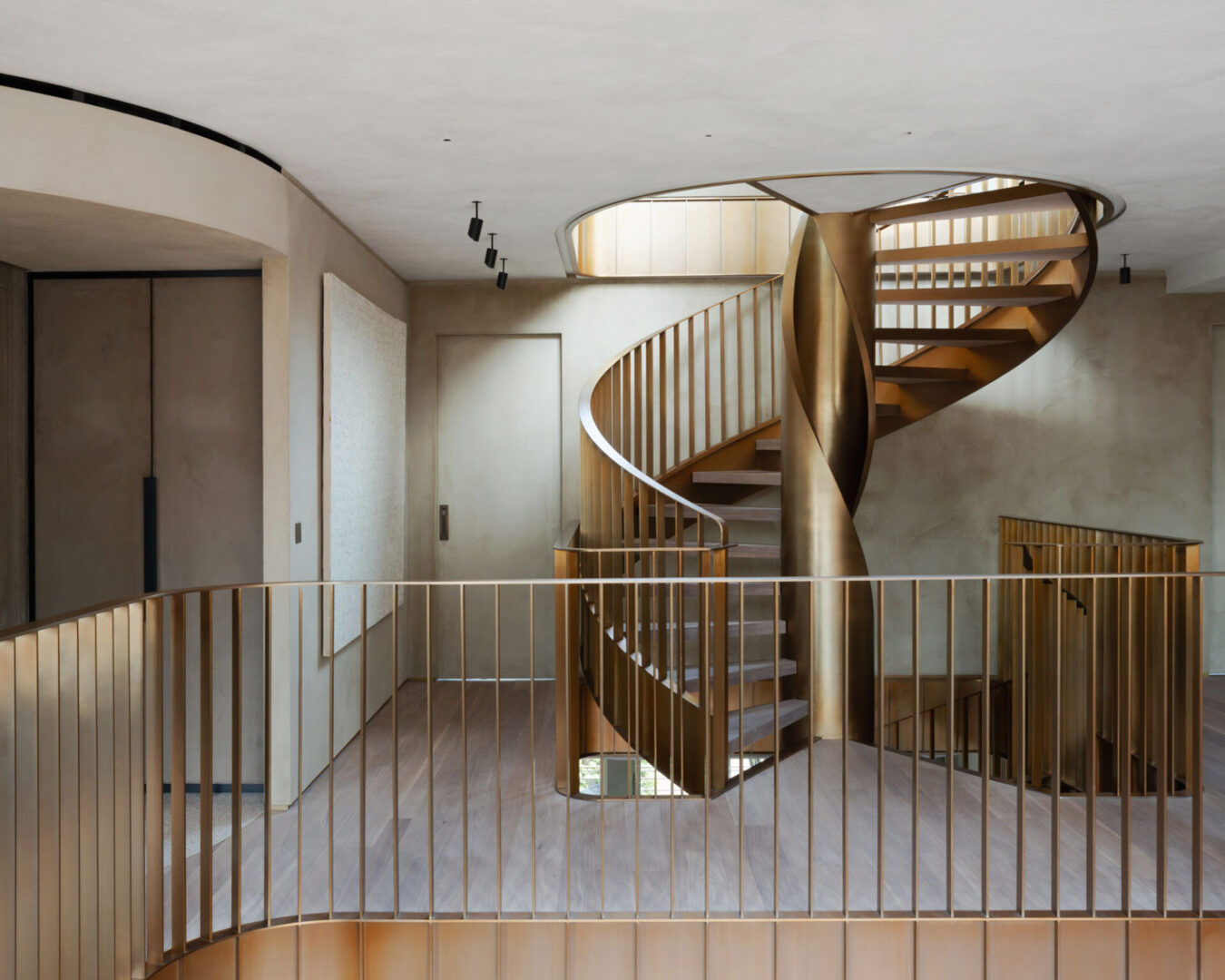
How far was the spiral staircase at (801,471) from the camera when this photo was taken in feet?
13.3

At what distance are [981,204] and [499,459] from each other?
10.9ft

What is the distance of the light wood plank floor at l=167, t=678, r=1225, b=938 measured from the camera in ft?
9.50

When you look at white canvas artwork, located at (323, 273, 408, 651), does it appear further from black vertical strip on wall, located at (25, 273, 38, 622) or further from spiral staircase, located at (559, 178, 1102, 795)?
black vertical strip on wall, located at (25, 273, 38, 622)

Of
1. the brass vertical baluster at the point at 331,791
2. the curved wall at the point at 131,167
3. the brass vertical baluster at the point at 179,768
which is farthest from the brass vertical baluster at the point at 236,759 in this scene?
the curved wall at the point at 131,167

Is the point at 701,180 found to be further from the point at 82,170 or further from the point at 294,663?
the point at 294,663

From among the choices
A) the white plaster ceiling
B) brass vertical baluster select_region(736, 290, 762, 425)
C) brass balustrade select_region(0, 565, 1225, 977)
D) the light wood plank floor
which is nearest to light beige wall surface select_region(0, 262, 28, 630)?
brass balustrade select_region(0, 565, 1225, 977)

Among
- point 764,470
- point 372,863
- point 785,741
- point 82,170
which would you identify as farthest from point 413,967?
point 764,470

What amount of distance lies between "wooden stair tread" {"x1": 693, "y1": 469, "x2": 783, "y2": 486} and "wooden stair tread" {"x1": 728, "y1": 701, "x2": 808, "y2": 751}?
1386mm

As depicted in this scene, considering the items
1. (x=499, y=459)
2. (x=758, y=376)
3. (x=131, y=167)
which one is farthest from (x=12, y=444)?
(x=758, y=376)

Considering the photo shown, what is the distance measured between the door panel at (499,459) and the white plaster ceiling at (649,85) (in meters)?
2.07

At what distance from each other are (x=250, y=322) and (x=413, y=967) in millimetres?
2742

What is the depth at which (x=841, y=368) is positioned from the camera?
4664 mm

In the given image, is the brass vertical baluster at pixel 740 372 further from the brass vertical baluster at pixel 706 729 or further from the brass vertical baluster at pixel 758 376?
the brass vertical baluster at pixel 706 729

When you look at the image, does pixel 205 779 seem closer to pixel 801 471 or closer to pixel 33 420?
pixel 33 420
